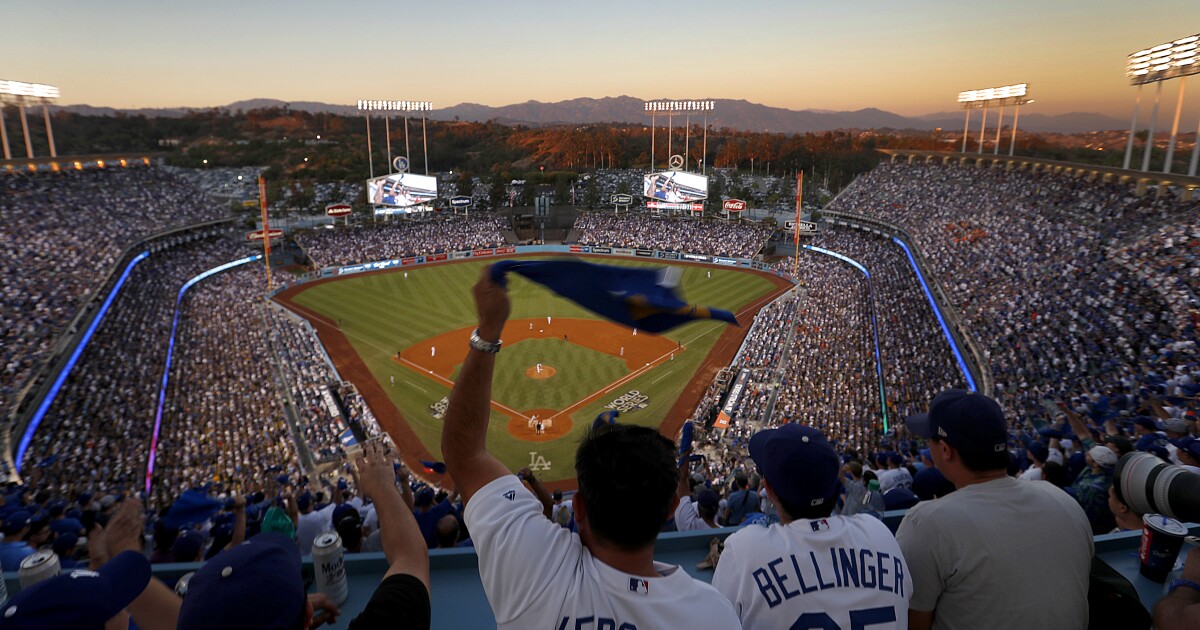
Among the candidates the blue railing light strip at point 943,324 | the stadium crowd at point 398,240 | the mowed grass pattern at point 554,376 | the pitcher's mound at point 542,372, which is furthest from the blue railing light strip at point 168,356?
the blue railing light strip at point 943,324

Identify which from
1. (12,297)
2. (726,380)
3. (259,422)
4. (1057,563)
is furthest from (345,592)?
(12,297)

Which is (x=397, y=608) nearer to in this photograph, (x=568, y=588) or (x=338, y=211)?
(x=568, y=588)

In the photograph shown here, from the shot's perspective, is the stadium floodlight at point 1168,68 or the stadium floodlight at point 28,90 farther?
the stadium floodlight at point 28,90

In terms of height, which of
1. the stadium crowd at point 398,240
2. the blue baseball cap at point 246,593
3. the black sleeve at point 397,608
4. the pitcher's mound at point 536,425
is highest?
the blue baseball cap at point 246,593

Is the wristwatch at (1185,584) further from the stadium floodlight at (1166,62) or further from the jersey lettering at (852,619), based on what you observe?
the stadium floodlight at (1166,62)

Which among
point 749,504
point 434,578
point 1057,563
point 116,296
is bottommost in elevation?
point 116,296

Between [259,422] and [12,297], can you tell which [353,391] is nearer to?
[259,422]

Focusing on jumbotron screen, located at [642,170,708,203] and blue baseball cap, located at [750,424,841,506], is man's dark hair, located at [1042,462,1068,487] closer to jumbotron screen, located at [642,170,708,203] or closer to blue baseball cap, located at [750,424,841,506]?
blue baseball cap, located at [750,424,841,506]

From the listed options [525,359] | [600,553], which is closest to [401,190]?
[525,359]
